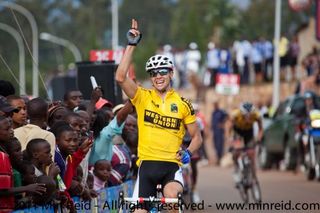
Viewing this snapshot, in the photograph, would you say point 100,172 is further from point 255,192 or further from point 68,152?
point 255,192

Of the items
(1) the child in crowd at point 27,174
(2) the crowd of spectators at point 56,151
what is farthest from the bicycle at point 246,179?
(1) the child in crowd at point 27,174

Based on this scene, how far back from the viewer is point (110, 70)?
18.7m

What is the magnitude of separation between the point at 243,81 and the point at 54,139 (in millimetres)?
38265

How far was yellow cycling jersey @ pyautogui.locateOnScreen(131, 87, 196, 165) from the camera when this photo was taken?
12.0m

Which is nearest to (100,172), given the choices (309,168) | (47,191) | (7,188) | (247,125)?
(47,191)

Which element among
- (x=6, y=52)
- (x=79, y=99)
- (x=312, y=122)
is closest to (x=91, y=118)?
(x=79, y=99)

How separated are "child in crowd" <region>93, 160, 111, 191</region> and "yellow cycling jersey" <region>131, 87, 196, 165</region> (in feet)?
7.23

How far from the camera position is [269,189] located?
79.7 feet

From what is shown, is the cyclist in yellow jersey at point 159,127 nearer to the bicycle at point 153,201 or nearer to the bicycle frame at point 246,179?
the bicycle at point 153,201

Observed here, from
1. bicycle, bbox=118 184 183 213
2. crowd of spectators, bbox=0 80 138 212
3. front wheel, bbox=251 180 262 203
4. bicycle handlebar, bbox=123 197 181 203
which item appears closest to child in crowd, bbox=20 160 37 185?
crowd of spectators, bbox=0 80 138 212

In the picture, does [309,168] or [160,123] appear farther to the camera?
[309,168]

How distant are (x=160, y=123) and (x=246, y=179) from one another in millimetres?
9471

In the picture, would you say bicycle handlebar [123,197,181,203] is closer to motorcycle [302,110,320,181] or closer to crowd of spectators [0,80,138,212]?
crowd of spectators [0,80,138,212]

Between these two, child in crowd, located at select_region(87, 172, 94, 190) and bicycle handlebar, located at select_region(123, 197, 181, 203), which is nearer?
bicycle handlebar, located at select_region(123, 197, 181, 203)
